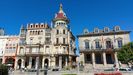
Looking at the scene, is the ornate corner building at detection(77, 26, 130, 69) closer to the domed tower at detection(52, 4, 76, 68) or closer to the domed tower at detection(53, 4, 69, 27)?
the domed tower at detection(52, 4, 76, 68)

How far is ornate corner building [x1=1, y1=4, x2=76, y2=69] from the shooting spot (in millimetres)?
61281

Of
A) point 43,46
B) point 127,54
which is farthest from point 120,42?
point 43,46

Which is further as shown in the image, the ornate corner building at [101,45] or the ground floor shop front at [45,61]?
the ground floor shop front at [45,61]

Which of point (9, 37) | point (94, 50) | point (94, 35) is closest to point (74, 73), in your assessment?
point (94, 50)

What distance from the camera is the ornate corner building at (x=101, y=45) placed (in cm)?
5434

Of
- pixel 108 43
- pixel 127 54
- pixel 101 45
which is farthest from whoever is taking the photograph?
pixel 101 45

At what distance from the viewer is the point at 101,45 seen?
184 ft

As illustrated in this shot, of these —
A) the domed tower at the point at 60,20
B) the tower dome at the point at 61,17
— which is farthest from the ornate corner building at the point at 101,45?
the tower dome at the point at 61,17

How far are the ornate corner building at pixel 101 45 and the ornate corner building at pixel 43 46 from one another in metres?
6.80

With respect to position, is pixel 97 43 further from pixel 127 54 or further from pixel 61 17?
pixel 61 17

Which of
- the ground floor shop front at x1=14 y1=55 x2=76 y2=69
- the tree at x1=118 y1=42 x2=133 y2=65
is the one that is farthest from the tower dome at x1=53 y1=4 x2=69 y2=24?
the tree at x1=118 y1=42 x2=133 y2=65

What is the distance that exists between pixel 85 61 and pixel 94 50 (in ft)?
16.7

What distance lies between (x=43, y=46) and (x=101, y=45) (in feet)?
68.4

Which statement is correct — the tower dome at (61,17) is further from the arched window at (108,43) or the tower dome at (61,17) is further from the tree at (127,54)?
the tree at (127,54)
